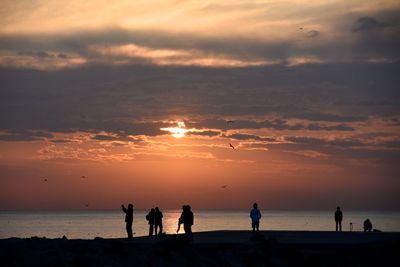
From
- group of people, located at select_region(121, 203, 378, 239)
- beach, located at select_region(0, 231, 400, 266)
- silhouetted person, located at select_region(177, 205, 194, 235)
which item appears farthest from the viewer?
group of people, located at select_region(121, 203, 378, 239)

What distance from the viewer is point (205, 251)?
92.1 feet

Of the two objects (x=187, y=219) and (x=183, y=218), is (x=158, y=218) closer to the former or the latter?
(x=183, y=218)

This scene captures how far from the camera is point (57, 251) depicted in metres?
24.5

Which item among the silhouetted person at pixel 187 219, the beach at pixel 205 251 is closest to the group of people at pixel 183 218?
the silhouetted person at pixel 187 219

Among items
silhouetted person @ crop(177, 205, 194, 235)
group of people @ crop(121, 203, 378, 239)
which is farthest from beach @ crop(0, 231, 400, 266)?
group of people @ crop(121, 203, 378, 239)

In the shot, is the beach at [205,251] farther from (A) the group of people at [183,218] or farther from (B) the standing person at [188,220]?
(A) the group of people at [183,218]

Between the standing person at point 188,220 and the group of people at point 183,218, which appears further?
the group of people at point 183,218

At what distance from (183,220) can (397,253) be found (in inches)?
369

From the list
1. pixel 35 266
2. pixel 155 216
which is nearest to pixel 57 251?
pixel 35 266

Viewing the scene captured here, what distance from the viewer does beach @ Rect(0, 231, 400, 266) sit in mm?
24202

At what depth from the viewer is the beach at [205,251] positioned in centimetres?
2420

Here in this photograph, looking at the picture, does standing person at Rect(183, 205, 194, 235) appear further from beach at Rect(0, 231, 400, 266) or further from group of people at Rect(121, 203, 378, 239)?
beach at Rect(0, 231, 400, 266)

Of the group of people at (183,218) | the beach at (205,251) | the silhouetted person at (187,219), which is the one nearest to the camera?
the beach at (205,251)

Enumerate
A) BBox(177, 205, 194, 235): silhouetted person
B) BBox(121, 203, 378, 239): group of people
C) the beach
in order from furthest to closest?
BBox(121, 203, 378, 239): group of people, BBox(177, 205, 194, 235): silhouetted person, the beach
